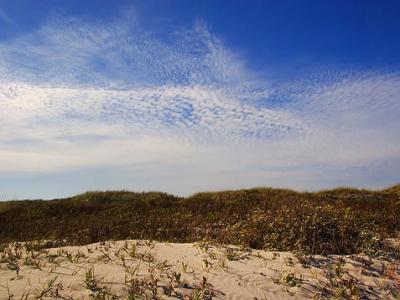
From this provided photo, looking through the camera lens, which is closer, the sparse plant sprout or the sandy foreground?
the sandy foreground

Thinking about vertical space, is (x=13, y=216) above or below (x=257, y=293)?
above

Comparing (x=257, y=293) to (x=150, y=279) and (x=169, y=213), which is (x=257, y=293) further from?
(x=169, y=213)

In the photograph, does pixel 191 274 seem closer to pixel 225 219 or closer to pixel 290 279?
pixel 290 279

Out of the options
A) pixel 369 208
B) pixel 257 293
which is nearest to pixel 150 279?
pixel 257 293

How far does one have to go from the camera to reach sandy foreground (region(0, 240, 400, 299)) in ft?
23.6

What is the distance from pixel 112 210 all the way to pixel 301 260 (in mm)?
13841

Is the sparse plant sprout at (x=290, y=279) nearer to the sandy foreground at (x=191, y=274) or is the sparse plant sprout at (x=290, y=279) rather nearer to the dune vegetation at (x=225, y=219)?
the sandy foreground at (x=191, y=274)

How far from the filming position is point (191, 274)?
8.16 metres

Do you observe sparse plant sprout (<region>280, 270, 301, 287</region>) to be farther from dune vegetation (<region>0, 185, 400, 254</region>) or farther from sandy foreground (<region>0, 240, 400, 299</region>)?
dune vegetation (<region>0, 185, 400, 254</region>)

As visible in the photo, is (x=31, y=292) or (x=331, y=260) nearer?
(x=31, y=292)

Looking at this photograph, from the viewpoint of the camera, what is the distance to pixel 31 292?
22.7 ft

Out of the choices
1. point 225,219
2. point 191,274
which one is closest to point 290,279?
point 191,274

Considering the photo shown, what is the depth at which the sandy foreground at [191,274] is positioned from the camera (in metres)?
7.18

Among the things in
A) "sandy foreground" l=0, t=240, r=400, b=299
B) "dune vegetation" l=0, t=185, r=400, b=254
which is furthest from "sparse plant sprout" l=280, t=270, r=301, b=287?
"dune vegetation" l=0, t=185, r=400, b=254
